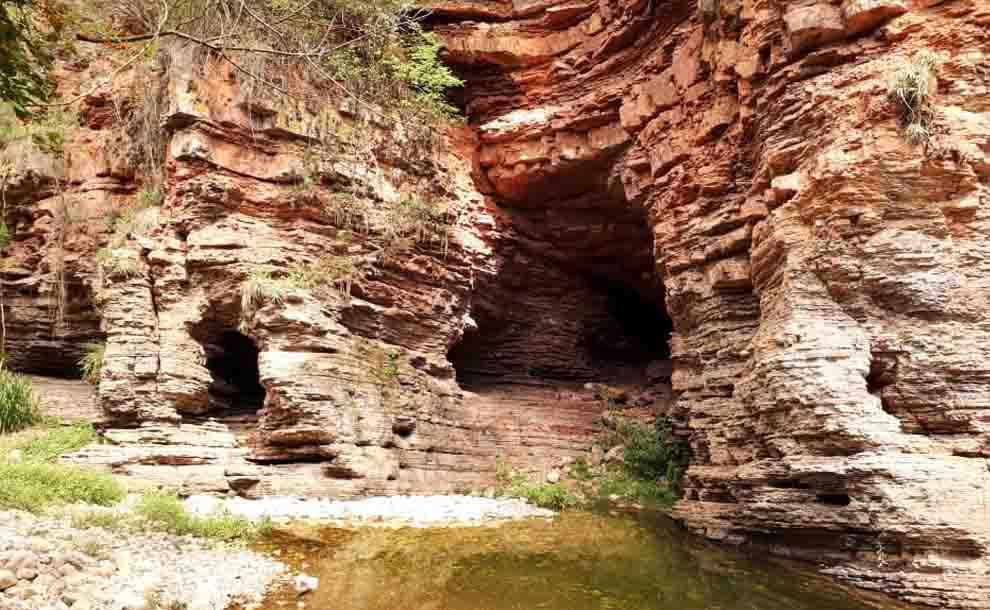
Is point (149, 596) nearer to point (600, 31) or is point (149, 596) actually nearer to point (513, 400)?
point (513, 400)

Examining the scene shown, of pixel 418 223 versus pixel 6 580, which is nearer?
pixel 6 580

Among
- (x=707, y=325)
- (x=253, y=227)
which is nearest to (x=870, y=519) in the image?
(x=707, y=325)

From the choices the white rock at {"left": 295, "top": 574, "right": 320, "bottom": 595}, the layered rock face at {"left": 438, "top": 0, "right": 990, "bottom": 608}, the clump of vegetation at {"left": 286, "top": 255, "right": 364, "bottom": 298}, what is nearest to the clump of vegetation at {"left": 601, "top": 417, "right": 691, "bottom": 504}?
the layered rock face at {"left": 438, "top": 0, "right": 990, "bottom": 608}

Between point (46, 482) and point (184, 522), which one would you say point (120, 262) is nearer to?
point (46, 482)

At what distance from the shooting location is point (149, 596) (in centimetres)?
416

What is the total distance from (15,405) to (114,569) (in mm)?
7965

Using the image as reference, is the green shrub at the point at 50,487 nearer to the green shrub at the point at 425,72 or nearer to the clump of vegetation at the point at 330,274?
the clump of vegetation at the point at 330,274

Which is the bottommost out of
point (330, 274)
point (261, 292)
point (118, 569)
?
point (118, 569)

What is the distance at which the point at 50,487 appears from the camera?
637cm

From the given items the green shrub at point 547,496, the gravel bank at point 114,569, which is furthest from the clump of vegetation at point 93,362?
the green shrub at point 547,496

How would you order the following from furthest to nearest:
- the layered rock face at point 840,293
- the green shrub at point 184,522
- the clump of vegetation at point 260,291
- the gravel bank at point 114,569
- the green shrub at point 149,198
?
the green shrub at point 149,198
the clump of vegetation at point 260,291
the layered rock face at point 840,293
the green shrub at point 184,522
the gravel bank at point 114,569

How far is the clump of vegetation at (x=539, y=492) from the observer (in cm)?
1026

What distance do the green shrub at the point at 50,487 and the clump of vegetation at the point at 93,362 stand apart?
432cm

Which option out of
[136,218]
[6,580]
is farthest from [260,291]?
[6,580]
